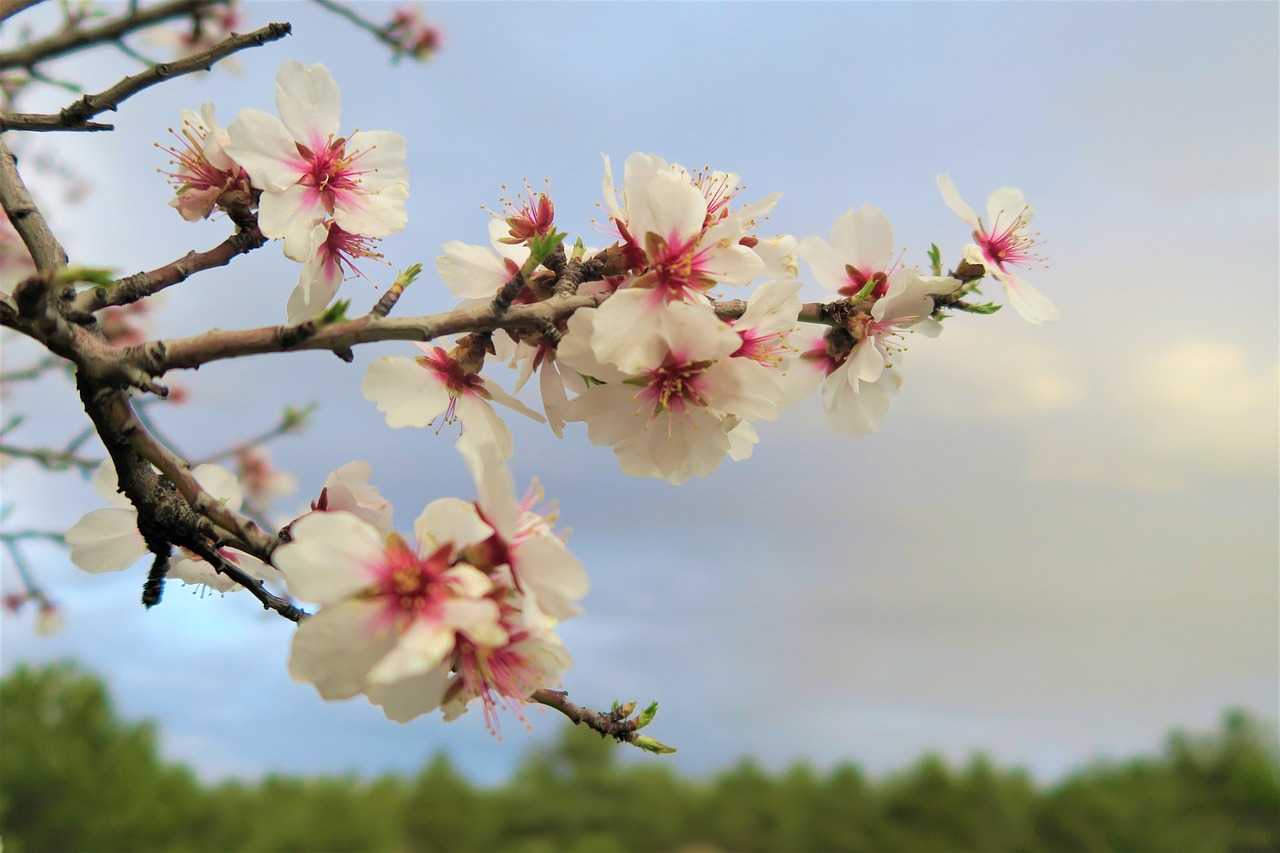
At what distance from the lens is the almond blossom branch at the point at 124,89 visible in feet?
3.81

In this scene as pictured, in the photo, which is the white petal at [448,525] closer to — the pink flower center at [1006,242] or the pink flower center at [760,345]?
the pink flower center at [760,345]

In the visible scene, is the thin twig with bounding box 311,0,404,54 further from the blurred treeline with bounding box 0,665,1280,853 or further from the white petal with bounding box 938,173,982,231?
the blurred treeline with bounding box 0,665,1280,853

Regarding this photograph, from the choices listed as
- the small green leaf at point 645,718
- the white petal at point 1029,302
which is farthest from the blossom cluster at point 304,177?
the white petal at point 1029,302

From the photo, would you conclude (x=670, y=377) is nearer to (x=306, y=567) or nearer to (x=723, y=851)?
(x=306, y=567)

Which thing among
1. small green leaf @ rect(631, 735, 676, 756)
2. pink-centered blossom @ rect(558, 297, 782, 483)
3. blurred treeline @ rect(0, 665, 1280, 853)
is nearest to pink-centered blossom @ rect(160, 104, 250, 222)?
pink-centered blossom @ rect(558, 297, 782, 483)

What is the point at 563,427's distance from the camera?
3.81ft

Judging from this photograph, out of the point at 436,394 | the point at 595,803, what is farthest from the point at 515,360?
the point at 595,803

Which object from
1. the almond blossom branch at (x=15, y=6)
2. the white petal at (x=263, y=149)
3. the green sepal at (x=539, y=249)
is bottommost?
the green sepal at (x=539, y=249)

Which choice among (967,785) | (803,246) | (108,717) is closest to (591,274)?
(803,246)

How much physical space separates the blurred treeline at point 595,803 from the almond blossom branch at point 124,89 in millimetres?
9064

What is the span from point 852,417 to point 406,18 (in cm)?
198

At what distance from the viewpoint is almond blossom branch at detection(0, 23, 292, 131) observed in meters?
1.16

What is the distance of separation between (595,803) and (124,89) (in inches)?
416

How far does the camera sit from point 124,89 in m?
1.16
